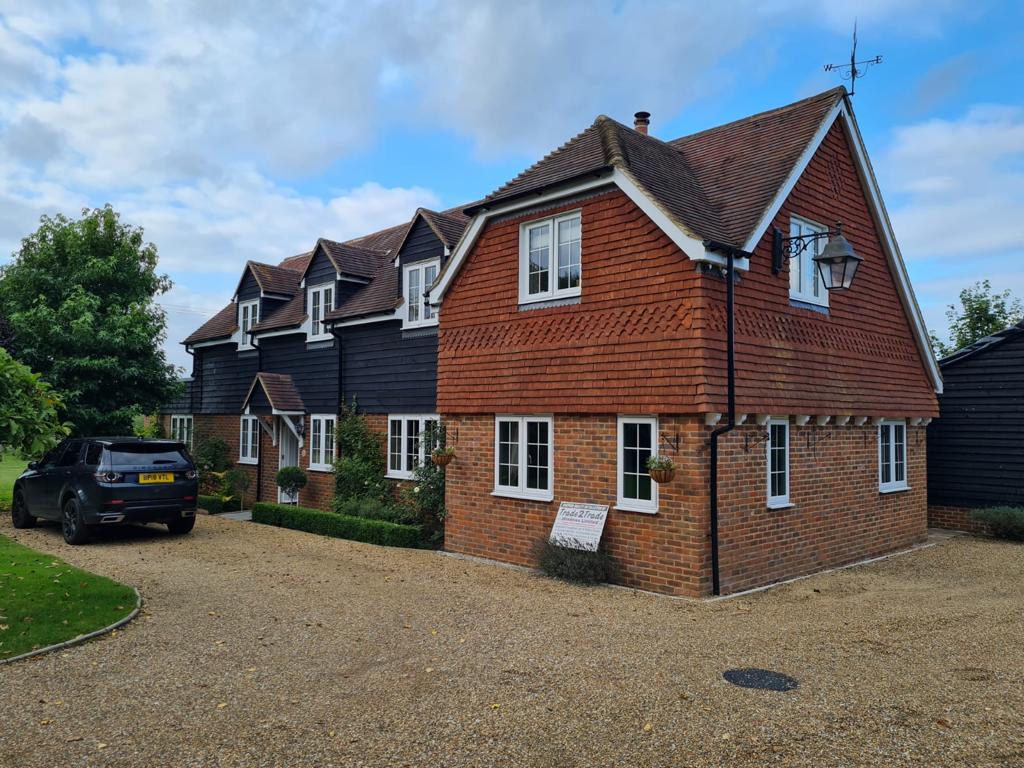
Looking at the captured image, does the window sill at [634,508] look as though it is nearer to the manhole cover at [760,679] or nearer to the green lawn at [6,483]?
the manhole cover at [760,679]

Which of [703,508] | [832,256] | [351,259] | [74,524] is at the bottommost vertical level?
[74,524]

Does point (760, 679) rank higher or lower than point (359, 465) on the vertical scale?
lower

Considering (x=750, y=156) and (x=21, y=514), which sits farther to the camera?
(x=21, y=514)

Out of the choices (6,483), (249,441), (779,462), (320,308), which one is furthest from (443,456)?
(6,483)

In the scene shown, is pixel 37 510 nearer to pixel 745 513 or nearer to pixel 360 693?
pixel 360 693

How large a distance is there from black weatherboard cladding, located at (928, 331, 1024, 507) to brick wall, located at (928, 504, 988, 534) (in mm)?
147

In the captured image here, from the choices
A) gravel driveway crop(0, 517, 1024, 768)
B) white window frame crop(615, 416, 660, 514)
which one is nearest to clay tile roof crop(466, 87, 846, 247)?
white window frame crop(615, 416, 660, 514)

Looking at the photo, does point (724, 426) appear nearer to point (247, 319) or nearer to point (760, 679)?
point (760, 679)

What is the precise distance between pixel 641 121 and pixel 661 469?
8424 mm

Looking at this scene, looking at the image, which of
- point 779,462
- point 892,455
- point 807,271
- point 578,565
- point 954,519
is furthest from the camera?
point 954,519

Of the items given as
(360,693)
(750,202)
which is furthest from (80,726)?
(750,202)

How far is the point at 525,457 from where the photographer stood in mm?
12477

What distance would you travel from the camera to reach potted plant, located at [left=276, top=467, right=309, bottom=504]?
19062mm

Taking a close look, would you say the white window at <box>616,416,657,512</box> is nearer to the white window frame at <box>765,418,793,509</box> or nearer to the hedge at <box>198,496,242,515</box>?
the white window frame at <box>765,418,793,509</box>
